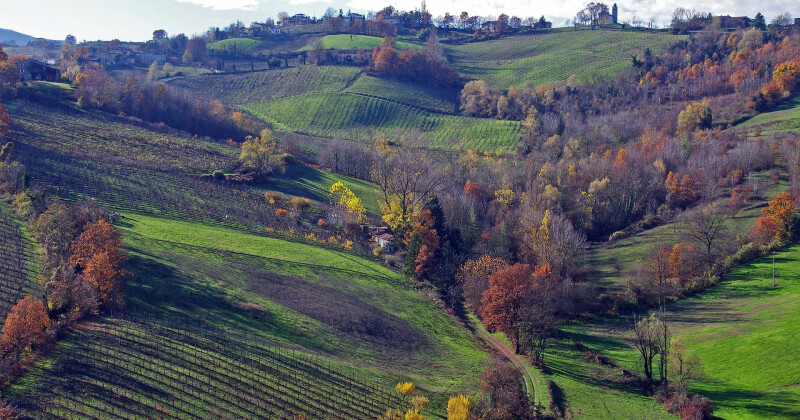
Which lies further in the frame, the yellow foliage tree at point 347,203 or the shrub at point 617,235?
the shrub at point 617,235

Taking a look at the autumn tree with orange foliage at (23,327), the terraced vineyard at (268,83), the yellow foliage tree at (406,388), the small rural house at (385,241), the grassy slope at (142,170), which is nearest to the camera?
the autumn tree with orange foliage at (23,327)

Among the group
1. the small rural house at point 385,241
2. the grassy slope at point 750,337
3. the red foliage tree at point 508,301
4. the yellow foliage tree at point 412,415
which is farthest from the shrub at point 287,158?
the yellow foliage tree at point 412,415

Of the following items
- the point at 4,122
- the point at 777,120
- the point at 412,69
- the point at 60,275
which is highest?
the point at 412,69

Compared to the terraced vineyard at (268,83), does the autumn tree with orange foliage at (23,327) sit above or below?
below

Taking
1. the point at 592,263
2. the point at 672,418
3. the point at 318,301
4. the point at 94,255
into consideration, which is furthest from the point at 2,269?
the point at 592,263

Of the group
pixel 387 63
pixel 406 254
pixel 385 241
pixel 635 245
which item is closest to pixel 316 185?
pixel 385 241

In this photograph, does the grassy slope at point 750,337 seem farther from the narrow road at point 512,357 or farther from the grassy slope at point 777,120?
the grassy slope at point 777,120

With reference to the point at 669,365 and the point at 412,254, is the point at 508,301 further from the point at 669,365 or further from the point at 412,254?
the point at 412,254
